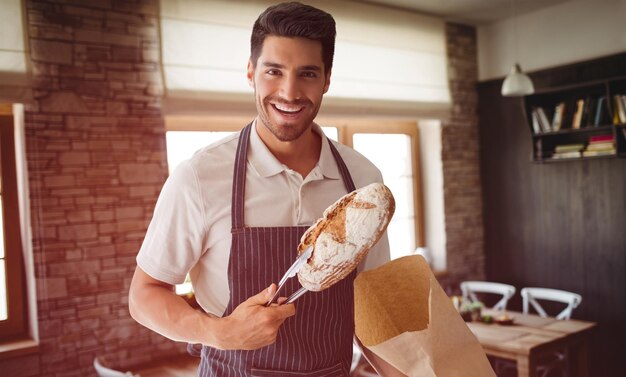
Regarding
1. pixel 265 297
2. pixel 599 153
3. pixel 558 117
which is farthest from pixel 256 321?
pixel 558 117

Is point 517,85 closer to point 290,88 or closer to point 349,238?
point 290,88

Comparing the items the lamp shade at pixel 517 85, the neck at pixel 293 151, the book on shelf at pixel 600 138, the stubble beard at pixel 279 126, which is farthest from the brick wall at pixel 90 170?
the book on shelf at pixel 600 138

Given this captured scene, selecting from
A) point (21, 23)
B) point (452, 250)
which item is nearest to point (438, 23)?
point (452, 250)

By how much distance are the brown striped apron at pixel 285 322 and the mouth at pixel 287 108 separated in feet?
0.50

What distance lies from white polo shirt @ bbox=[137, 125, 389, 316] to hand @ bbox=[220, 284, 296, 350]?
24cm

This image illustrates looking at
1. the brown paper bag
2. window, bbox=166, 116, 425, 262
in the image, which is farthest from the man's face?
window, bbox=166, 116, 425, 262

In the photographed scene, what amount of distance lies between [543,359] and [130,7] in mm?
3713

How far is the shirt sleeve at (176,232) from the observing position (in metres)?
1.23

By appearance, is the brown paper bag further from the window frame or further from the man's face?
the window frame

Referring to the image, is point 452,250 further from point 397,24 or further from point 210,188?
point 210,188

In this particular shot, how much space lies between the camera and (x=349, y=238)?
105cm

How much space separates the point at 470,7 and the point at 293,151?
3819 mm

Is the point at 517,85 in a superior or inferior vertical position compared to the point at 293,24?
superior

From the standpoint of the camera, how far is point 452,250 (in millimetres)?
5152
